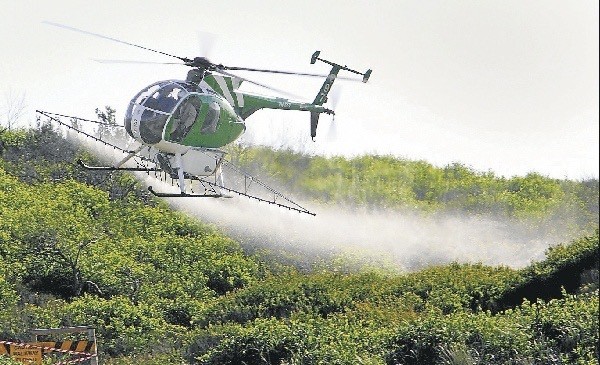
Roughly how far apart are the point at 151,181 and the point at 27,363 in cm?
1425

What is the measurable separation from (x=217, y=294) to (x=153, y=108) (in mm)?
11394

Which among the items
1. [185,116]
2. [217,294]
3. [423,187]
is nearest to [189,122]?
[185,116]

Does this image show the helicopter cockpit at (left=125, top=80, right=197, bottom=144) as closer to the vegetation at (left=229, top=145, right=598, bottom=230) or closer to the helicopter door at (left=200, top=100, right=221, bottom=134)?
the helicopter door at (left=200, top=100, right=221, bottom=134)

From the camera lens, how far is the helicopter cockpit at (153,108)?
994 inches

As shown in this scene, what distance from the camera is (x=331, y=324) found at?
90.7 ft

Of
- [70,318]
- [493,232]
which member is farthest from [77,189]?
[493,232]

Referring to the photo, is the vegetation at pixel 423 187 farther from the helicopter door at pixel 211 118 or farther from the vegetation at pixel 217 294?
the helicopter door at pixel 211 118

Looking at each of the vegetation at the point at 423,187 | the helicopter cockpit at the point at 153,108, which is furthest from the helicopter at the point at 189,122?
the vegetation at the point at 423,187

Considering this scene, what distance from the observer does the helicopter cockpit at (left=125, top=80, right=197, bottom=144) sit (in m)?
25.2

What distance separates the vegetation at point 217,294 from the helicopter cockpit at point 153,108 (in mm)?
5202

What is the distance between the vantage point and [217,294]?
35.3m

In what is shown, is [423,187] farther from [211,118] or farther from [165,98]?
[165,98]

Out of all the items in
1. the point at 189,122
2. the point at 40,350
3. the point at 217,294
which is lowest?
the point at 217,294

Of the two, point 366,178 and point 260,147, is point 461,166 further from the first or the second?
point 260,147
